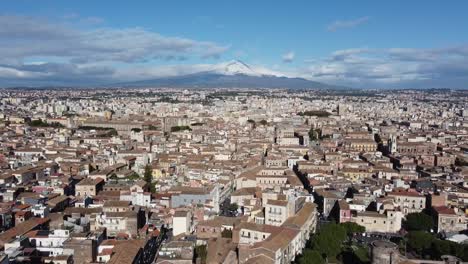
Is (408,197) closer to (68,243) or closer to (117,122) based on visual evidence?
(68,243)

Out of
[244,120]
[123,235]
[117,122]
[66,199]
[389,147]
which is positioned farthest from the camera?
[244,120]

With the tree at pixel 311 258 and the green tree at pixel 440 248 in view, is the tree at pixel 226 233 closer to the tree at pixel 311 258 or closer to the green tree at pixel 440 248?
the tree at pixel 311 258

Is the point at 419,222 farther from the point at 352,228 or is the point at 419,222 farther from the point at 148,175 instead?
the point at 148,175

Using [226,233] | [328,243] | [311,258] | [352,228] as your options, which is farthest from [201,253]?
[352,228]

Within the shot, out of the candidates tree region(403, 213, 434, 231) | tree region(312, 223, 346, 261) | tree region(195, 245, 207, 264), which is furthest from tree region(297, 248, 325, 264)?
tree region(403, 213, 434, 231)

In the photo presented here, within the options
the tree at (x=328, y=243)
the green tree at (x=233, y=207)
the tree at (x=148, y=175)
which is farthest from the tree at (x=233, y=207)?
the tree at (x=328, y=243)

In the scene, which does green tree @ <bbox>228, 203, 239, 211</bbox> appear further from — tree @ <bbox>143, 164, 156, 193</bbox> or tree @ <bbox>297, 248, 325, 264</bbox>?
tree @ <bbox>297, 248, 325, 264</bbox>

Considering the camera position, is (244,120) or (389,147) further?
(244,120)

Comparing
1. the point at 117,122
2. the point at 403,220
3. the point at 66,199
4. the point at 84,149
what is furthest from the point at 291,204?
the point at 117,122
